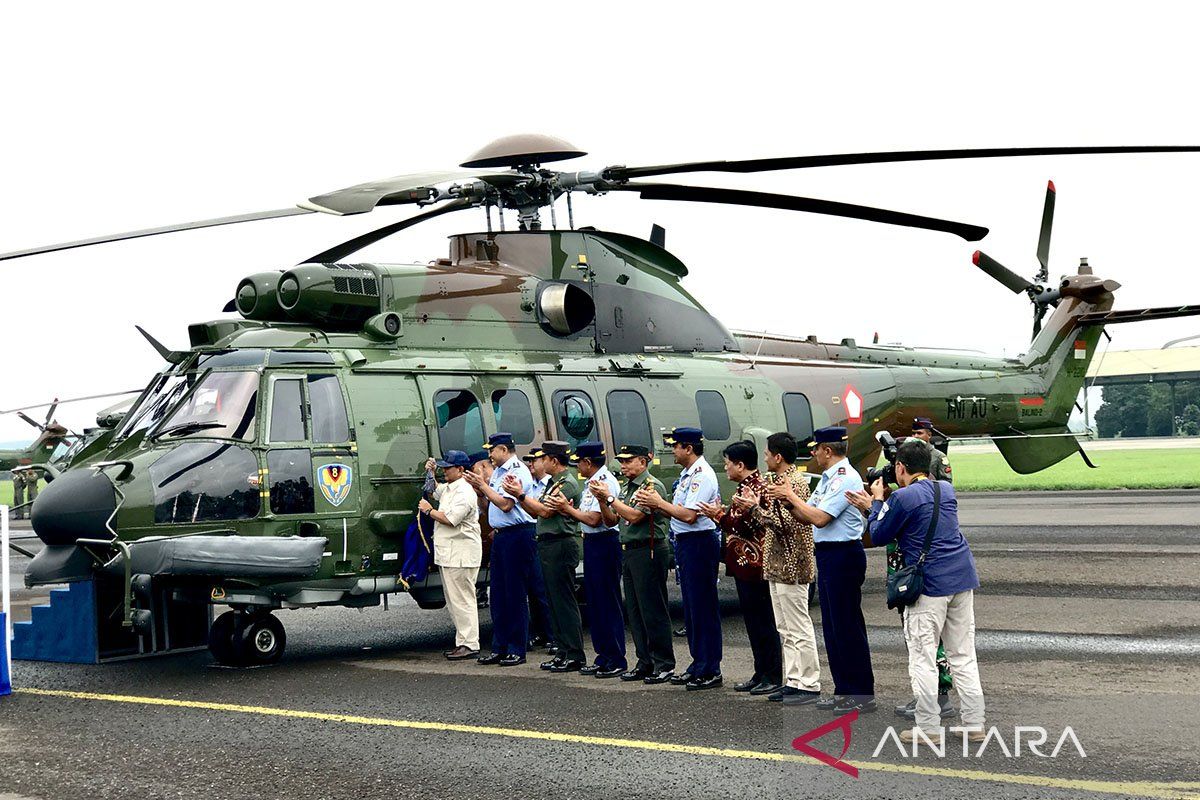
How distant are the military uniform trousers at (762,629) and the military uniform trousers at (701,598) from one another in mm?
311

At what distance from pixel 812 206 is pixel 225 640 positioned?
6.49 meters

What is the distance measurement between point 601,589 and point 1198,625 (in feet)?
19.5

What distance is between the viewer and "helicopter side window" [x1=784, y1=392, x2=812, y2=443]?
15.3 metres

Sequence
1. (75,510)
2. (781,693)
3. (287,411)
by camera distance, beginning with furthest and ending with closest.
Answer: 1. (287,411)
2. (75,510)
3. (781,693)

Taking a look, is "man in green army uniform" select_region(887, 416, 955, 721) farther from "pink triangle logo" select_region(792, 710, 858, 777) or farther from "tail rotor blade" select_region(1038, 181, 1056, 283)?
"tail rotor blade" select_region(1038, 181, 1056, 283)

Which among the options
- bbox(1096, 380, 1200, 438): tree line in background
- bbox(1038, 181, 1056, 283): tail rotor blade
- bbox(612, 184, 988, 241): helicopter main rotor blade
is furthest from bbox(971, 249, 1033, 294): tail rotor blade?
bbox(1096, 380, 1200, 438): tree line in background

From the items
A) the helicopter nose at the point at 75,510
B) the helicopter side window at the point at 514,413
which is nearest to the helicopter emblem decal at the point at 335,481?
the helicopter nose at the point at 75,510

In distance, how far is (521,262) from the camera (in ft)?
44.8

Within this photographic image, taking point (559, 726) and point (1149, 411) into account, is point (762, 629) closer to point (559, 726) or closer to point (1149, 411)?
point (559, 726)

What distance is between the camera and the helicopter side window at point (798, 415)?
50.2ft

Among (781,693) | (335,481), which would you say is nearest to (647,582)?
(781,693)

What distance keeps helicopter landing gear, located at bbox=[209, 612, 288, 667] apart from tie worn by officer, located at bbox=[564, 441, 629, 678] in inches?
110

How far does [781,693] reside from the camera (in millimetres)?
8953

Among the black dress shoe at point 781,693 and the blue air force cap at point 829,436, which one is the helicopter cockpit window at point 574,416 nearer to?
the black dress shoe at point 781,693
